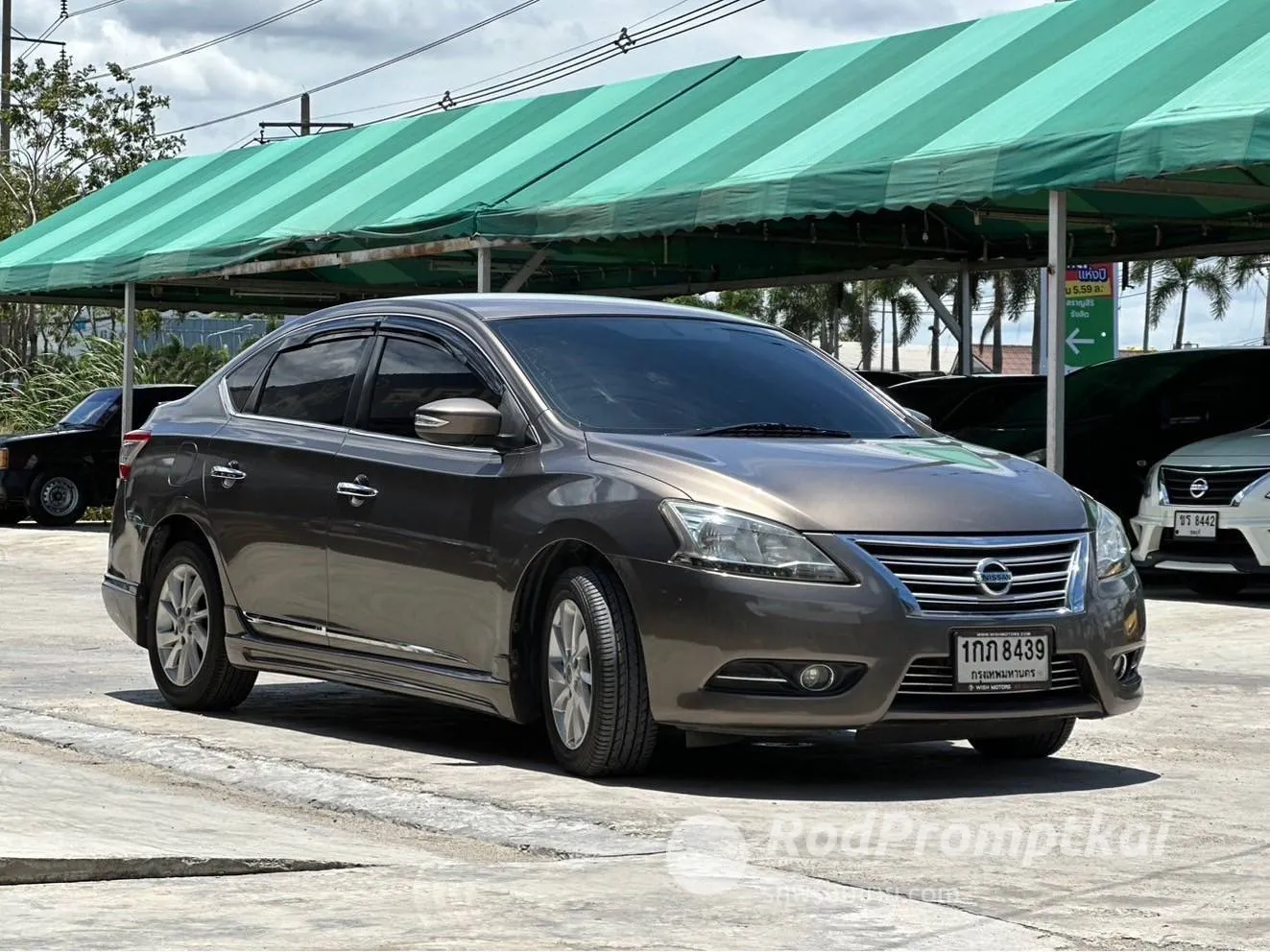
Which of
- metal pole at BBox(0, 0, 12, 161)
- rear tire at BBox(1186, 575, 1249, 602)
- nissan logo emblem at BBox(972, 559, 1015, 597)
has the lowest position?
rear tire at BBox(1186, 575, 1249, 602)

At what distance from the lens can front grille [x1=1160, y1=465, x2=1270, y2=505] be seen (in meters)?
14.6

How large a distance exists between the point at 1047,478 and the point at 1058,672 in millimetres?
747

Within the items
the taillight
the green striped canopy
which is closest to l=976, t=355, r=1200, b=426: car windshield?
the green striped canopy

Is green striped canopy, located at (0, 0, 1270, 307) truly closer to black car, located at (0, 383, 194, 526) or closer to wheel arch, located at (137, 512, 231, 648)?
black car, located at (0, 383, 194, 526)

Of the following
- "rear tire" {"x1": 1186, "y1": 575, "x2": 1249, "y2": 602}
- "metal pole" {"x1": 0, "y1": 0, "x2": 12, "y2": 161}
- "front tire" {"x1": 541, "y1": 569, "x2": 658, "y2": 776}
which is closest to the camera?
"front tire" {"x1": 541, "y1": 569, "x2": 658, "y2": 776}

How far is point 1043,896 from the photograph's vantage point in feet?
18.8

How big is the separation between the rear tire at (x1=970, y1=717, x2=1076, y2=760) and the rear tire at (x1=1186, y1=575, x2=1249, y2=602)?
23.5 ft

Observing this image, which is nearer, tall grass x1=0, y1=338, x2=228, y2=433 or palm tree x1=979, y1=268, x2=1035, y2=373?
tall grass x1=0, y1=338, x2=228, y2=433

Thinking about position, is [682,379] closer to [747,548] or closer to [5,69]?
[747,548]

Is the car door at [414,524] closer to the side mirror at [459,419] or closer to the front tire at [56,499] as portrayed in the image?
the side mirror at [459,419]

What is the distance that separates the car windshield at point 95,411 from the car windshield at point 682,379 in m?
17.4

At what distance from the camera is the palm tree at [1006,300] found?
3447 inches

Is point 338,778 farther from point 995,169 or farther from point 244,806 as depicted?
point 995,169

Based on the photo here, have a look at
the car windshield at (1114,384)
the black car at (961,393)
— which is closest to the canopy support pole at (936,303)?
the black car at (961,393)
